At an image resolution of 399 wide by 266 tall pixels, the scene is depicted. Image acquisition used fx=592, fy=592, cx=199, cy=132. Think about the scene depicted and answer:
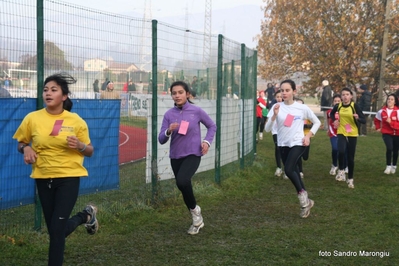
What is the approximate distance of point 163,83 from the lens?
907 cm

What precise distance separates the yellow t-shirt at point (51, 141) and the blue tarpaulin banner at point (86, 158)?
1372mm

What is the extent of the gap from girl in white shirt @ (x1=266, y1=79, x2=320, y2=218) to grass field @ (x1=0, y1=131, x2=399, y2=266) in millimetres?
403

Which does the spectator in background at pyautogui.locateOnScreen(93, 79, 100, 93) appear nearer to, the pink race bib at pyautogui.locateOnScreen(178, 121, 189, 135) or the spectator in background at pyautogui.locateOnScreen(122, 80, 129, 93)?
the spectator in background at pyautogui.locateOnScreen(122, 80, 129, 93)

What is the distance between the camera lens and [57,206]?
512cm

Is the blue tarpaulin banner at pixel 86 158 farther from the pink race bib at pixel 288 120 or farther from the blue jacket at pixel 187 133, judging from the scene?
the pink race bib at pixel 288 120

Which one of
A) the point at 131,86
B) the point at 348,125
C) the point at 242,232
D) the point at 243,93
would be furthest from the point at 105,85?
the point at 243,93

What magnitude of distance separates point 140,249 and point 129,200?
2.11 m

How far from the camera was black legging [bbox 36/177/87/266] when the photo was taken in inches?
199

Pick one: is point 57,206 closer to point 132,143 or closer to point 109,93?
point 109,93

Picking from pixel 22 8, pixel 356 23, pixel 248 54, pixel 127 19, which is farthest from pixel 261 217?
pixel 356 23

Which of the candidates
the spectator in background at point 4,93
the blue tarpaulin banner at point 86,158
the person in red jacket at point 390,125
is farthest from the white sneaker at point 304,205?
the person in red jacket at point 390,125

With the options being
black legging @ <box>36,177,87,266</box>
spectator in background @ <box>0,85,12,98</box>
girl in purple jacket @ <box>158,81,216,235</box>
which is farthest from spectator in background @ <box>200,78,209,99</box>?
black legging @ <box>36,177,87,266</box>

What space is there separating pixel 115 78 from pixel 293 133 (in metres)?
2.64

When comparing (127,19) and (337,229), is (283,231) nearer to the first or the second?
(337,229)
